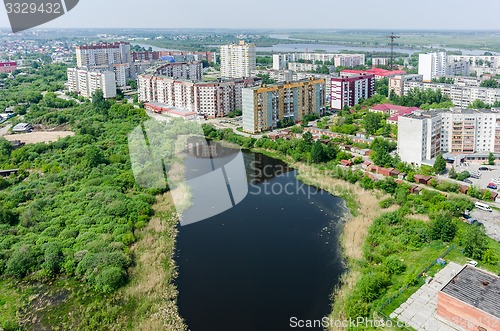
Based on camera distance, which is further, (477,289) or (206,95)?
→ (206,95)

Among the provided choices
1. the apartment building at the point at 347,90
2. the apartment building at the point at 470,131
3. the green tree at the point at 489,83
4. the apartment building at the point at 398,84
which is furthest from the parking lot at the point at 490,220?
the green tree at the point at 489,83

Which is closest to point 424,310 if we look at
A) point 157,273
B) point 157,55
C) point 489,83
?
point 157,273

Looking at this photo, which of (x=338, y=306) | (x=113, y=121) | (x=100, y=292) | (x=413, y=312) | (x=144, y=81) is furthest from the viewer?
(x=144, y=81)

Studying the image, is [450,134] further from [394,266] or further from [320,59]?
[320,59]

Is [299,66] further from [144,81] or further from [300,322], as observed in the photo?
[300,322]

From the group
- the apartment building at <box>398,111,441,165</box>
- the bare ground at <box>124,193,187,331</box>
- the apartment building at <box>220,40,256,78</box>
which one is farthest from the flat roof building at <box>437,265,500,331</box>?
the apartment building at <box>220,40,256,78</box>

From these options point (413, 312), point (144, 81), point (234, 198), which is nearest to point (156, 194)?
point (234, 198)
